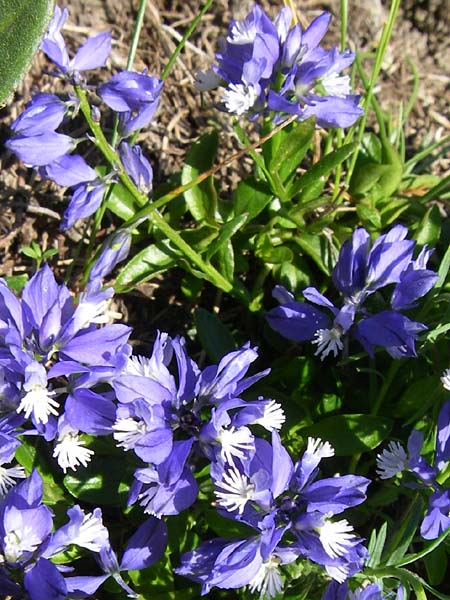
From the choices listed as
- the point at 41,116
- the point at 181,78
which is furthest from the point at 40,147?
the point at 181,78

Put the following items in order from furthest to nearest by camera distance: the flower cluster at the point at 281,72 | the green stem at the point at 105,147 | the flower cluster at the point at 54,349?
the flower cluster at the point at 281,72 → the green stem at the point at 105,147 → the flower cluster at the point at 54,349

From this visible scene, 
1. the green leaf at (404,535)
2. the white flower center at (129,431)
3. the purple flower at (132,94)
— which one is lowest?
the green leaf at (404,535)

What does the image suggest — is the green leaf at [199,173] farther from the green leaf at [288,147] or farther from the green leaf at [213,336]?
the green leaf at [213,336]

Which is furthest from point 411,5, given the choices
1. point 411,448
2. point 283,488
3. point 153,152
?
point 283,488

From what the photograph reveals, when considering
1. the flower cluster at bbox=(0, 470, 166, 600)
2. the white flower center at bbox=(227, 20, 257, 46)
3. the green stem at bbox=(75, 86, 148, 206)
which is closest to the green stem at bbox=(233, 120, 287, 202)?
the white flower center at bbox=(227, 20, 257, 46)

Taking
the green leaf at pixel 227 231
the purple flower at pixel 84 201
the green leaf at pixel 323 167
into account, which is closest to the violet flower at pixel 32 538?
the purple flower at pixel 84 201

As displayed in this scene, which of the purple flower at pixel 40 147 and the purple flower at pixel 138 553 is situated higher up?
the purple flower at pixel 40 147

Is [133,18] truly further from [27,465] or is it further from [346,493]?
[346,493]

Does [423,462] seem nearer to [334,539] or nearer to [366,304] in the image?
[334,539]
